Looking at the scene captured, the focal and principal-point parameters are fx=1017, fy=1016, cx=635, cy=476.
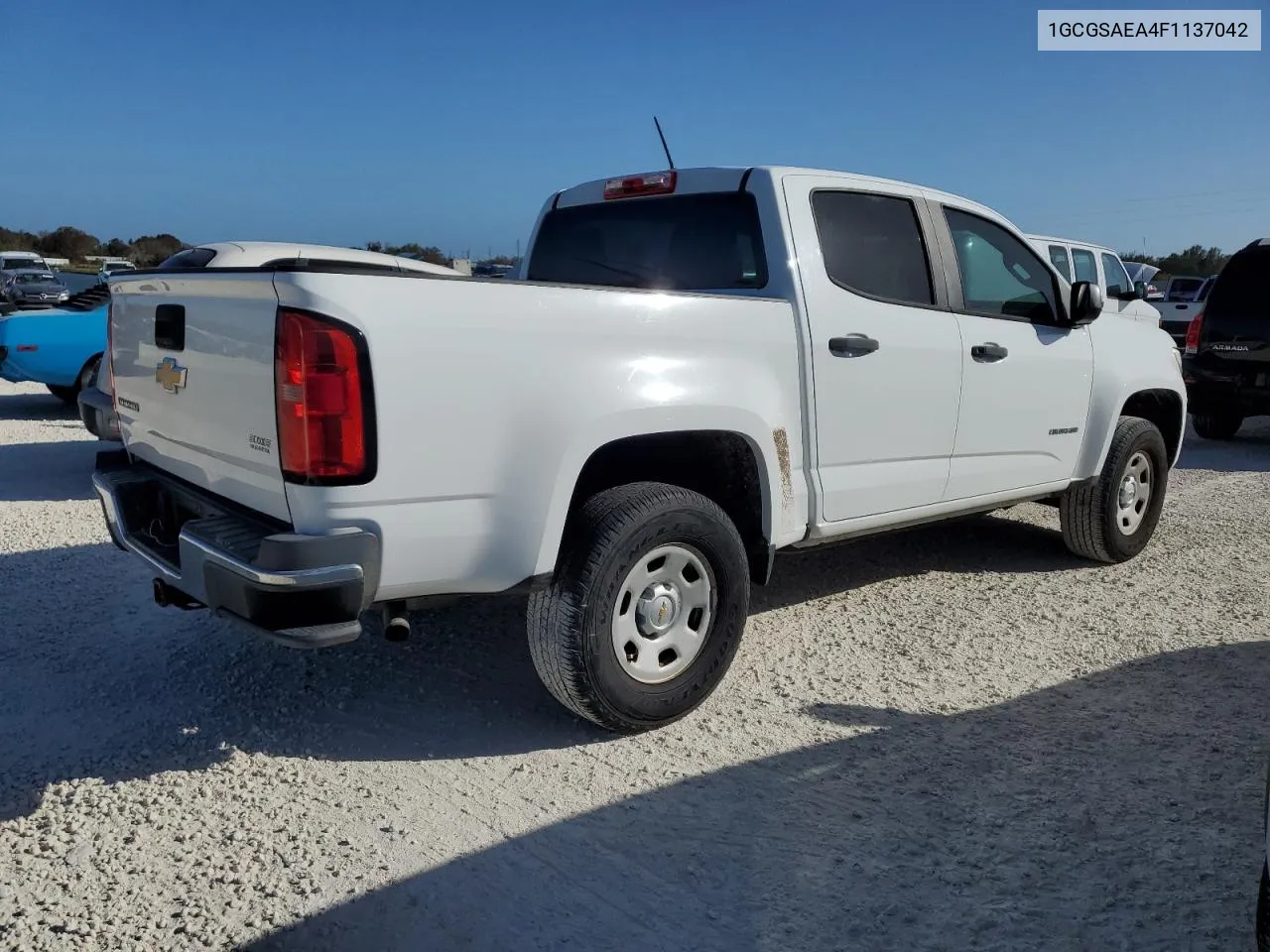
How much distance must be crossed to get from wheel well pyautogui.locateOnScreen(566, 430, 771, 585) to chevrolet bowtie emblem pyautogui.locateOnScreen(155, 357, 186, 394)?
4.32ft

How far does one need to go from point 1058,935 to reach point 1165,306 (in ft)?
74.7

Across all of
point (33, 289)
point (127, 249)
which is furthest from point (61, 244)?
point (33, 289)

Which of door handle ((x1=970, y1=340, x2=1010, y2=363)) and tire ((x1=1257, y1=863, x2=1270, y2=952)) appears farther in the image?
door handle ((x1=970, y1=340, x2=1010, y2=363))

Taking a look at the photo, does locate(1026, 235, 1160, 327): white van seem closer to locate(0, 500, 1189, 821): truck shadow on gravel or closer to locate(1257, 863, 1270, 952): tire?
locate(0, 500, 1189, 821): truck shadow on gravel

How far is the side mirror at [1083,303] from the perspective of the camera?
4.88 meters

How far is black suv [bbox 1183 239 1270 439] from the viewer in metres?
9.59

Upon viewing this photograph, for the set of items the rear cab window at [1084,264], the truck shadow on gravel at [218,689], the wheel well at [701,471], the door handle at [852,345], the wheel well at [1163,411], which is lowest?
the truck shadow on gravel at [218,689]

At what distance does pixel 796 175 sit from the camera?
4055mm

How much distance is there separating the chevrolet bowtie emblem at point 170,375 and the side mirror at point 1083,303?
157 inches

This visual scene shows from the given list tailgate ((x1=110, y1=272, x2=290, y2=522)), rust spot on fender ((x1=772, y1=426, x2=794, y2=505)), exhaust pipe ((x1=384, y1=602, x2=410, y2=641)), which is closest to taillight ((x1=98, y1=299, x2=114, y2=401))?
tailgate ((x1=110, y1=272, x2=290, y2=522))

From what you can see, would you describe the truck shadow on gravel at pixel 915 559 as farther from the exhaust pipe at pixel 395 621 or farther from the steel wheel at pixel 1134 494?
the exhaust pipe at pixel 395 621

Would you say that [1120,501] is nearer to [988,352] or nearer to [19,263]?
[988,352]

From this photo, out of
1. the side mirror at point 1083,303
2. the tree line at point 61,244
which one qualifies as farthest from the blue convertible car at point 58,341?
the tree line at point 61,244

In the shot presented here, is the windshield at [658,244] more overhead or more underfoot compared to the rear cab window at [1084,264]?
more underfoot
